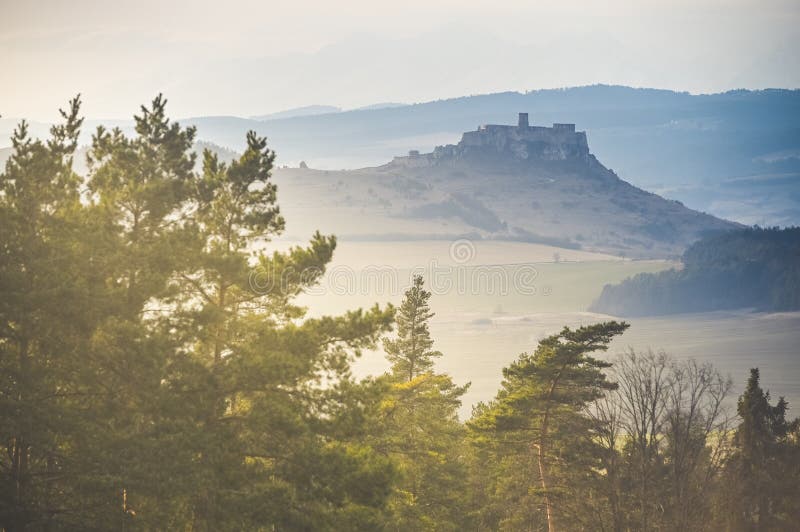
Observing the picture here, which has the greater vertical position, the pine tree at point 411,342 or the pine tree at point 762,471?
the pine tree at point 411,342

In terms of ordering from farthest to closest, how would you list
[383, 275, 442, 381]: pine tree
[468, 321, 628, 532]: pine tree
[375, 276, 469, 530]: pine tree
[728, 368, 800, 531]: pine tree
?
[383, 275, 442, 381]: pine tree < [728, 368, 800, 531]: pine tree < [468, 321, 628, 532]: pine tree < [375, 276, 469, 530]: pine tree

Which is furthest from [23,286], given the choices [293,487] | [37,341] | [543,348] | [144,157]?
[543,348]

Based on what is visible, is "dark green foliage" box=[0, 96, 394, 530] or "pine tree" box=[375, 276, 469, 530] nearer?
"dark green foliage" box=[0, 96, 394, 530]

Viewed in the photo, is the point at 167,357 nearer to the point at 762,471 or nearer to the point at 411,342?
the point at 411,342

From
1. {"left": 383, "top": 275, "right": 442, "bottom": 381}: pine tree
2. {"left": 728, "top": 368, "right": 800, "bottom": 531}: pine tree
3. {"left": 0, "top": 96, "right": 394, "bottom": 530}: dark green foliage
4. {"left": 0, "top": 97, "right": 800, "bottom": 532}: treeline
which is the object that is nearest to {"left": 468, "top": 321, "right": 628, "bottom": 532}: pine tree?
{"left": 0, "top": 97, "right": 800, "bottom": 532}: treeline

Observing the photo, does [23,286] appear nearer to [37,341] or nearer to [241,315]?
[37,341]

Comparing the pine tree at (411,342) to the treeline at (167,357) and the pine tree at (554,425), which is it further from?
the treeline at (167,357)

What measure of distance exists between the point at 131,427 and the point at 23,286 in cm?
545

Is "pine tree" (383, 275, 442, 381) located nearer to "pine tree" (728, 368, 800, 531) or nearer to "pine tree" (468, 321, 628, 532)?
"pine tree" (468, 321, 628, 532)

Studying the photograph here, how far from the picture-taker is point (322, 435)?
31609mm

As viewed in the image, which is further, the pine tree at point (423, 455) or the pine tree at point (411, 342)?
the pine tree at point (411, 342)

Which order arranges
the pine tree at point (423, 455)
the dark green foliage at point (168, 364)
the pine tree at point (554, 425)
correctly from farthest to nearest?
the pine tree at point (554, 425), the pine tree at point (423, 455), the dark green foliage at point (168, 364)

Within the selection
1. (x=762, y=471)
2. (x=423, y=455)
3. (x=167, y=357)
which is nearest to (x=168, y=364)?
(x=167, y=357)

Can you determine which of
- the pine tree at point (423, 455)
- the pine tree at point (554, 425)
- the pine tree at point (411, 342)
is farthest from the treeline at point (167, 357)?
the pine tree at point (411, 342)
